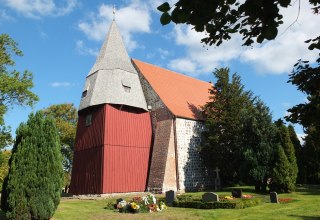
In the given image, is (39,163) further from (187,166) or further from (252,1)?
(187,166)

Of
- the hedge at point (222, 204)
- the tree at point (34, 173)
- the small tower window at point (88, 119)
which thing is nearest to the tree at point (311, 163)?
the hedge at point (222, 204)

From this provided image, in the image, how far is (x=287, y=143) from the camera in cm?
2472

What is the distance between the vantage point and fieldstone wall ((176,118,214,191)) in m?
26.4

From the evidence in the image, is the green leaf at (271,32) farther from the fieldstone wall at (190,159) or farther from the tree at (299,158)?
the tree at (299,158)

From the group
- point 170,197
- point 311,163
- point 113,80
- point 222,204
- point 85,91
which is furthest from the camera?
point 311,163

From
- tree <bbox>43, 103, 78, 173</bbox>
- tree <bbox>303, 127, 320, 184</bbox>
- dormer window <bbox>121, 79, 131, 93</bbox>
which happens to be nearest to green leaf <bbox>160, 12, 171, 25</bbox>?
dormer window <bbox>121, 79, 131, 93</bbox>

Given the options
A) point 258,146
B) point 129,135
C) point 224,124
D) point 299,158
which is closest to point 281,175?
point 258,146

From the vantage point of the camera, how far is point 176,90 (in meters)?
31.3

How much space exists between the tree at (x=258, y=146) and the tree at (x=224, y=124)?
105 cm

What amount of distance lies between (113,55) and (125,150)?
7.96 meters

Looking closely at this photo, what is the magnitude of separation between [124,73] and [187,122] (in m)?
6.43

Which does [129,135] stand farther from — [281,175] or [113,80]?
[281,175]

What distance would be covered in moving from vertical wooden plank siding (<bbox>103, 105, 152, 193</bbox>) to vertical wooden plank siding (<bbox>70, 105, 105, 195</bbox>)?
1.79ft

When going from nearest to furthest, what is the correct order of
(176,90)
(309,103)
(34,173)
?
(309,103) < (34,173) < (176,90)
